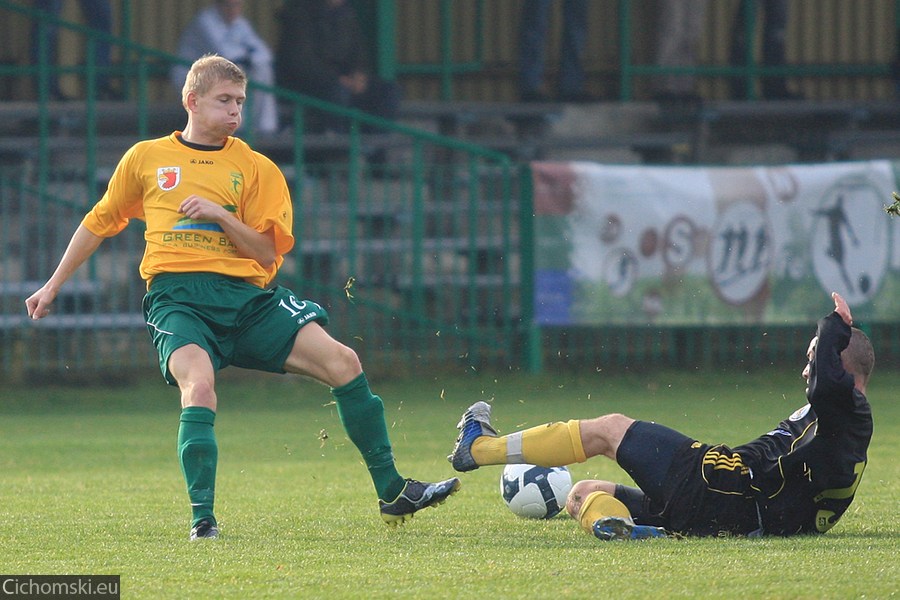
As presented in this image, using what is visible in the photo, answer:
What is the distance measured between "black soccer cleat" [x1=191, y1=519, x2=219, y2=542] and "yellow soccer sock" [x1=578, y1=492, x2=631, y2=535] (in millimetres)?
1282

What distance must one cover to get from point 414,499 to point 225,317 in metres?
0.95

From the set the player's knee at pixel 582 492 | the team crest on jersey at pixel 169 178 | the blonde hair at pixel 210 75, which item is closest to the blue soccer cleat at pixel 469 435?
the player's knee at pixel 582 492

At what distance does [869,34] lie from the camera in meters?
18.6

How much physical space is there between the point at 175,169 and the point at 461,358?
7.18m

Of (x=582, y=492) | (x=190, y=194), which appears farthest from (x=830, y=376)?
(x=190, y=194)

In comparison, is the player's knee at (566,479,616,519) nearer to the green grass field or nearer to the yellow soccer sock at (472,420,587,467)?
the green grass field

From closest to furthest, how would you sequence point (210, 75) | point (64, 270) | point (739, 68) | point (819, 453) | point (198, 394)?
point (819, 453) < point (198, 394) < point (210, 75) < point (64, 270) < point (739, 68)

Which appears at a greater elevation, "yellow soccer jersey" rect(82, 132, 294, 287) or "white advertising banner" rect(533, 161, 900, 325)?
"yellow soccer jersey" rect(82, 132, 294, 287)

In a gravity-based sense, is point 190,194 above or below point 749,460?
above

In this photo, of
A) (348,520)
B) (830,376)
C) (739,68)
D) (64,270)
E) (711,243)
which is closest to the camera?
(830,376)

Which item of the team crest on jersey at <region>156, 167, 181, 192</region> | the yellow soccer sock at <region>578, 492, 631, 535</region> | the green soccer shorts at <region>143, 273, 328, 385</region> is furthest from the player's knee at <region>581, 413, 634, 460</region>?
the team crest on jersey at <region>156, 167, 181, 192</region>

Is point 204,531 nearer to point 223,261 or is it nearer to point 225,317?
point 225,317

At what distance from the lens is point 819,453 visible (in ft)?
17.5

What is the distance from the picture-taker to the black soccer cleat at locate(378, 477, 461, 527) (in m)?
5.82
